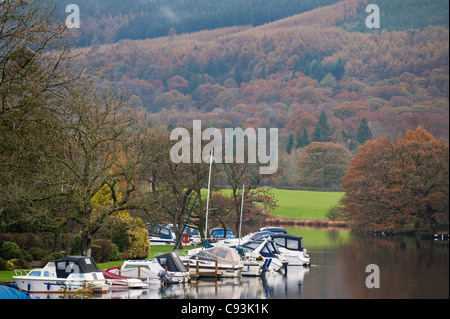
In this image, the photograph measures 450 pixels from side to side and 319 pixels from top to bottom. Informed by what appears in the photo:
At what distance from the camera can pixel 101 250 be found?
156ft

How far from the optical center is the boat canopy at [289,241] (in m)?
60.4

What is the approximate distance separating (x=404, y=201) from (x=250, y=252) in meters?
45.1

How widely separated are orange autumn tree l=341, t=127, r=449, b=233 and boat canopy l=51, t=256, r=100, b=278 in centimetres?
5944

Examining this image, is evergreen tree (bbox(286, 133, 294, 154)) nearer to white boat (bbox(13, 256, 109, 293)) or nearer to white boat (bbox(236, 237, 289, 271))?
white boat (bbox(236, 237, 289, 271))

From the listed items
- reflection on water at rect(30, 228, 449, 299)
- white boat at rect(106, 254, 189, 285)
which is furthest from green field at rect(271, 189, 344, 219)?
white boat at rect(106, 254, 189, 285)

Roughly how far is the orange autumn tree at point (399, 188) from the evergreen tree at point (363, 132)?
264ft

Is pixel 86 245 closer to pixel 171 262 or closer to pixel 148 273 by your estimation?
pixel 148 273

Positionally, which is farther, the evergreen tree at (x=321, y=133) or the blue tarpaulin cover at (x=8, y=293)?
the evergreen tree at (x=321, y=133)

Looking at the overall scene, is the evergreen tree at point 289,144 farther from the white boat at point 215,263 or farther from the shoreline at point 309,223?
the white boat at point 215,263

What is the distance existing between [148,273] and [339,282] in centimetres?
1413

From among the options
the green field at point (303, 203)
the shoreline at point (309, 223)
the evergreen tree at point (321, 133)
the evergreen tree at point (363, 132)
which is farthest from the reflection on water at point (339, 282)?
the evergreen tree at point (321, 133)

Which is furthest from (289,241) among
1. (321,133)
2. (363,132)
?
(321,133)
